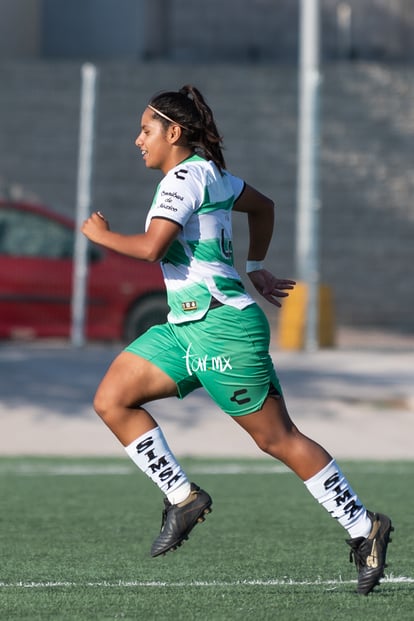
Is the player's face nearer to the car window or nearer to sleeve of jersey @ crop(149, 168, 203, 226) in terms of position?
sleeve of jersey @ crop(149, 168, 203, 226)

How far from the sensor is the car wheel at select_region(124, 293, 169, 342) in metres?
17.6

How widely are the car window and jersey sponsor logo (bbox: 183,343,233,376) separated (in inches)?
473

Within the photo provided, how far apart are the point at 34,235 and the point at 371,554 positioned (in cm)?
1256

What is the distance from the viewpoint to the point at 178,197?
561 cm

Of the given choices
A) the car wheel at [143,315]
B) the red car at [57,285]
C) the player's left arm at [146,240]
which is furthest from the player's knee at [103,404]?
the car wheel at [143,315]

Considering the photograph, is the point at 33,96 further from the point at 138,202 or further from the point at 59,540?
the point at 59,540

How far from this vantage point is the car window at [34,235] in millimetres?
17656

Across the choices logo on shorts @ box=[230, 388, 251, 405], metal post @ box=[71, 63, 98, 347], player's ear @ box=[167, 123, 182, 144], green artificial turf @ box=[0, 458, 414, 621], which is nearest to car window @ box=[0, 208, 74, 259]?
metal post @ box=[71, 63, 98, 347]

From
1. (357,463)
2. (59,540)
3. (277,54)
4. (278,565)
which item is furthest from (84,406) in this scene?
(277,54)

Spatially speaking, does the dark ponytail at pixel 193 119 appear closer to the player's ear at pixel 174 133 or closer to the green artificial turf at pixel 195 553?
the player's ear at pixel 174 133

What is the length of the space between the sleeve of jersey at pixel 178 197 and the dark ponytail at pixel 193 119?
21 cm

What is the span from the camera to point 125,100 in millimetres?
25766

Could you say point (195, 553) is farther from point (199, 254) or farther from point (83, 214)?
point (83, 214)

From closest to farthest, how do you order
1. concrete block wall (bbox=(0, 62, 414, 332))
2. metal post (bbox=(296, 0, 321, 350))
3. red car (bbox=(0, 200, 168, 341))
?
red car (bbox=(0, 200, 168, 341)) → metal post (bbox=(296, 0, 321, 350)) → concrete block wall (bbox=(0, 62, 414, 332))
